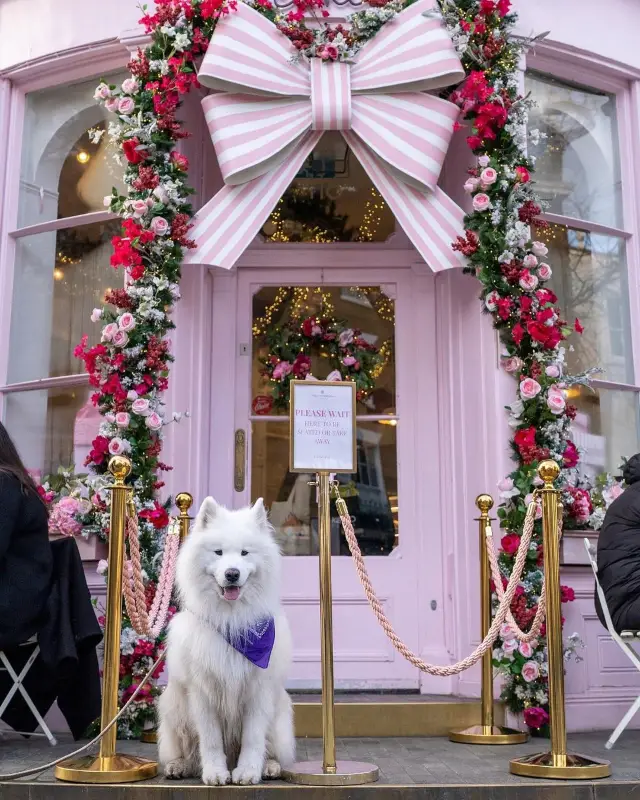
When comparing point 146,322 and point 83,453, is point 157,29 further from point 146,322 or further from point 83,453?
point 83,453

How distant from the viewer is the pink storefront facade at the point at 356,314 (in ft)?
19.4

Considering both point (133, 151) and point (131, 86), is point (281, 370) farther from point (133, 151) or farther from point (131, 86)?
point (131, 86)

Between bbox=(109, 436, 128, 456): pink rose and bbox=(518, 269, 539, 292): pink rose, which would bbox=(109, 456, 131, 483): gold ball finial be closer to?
bbox=(109, 436, 128, 456): pink rose

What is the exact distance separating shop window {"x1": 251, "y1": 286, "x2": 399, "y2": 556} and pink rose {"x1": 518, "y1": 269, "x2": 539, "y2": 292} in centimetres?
109

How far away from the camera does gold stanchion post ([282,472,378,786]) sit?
387cm

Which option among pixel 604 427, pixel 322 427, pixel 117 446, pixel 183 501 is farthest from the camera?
→ pixel 604 427

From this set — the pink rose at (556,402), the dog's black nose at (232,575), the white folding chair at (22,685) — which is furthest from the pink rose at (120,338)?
the pink rose at (556,402)

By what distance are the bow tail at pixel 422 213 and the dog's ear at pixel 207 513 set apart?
229 cm

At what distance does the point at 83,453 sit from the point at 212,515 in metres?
2.11

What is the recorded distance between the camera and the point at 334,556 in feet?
20.1

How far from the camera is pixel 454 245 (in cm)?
562

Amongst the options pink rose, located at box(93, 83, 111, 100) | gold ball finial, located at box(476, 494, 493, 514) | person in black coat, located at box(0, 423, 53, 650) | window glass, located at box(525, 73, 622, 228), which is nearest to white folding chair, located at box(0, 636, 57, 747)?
person in black coat, located at box(0, 423, 53, 650)

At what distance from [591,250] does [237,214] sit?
2.38 meters

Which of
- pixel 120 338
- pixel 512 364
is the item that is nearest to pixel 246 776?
pixel 120 338
